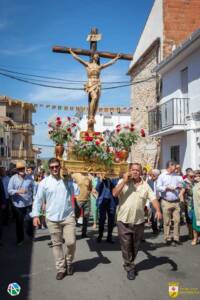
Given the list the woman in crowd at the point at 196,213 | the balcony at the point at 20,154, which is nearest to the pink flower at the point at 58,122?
the woman in crowd at the point at 196,213

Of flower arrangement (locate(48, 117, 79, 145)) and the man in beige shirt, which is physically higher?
flower arrangement (locate(48, 117, 79, 145))

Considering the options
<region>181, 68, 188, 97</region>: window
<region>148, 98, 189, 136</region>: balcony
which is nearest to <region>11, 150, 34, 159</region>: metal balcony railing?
<region>148, 98, 189, 136</region>: balcony

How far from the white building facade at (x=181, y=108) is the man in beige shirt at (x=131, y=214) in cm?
979

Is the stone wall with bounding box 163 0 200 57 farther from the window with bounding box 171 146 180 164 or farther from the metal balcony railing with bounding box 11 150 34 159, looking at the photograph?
the metal balcony railing with bounding box 11 150 34 159

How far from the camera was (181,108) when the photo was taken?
1634 cm

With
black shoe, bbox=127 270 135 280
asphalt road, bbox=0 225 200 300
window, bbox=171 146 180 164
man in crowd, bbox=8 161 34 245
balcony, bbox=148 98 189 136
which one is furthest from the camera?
window, bbox=171 146 180 164

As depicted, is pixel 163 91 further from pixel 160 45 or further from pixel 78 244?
pixel 78 244

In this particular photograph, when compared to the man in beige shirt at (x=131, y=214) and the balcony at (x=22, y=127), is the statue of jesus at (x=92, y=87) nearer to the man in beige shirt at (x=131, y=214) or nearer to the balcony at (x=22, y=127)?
the man in beige shirt at (x=131, y=214)

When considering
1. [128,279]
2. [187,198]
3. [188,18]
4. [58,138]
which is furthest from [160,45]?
[128,279]

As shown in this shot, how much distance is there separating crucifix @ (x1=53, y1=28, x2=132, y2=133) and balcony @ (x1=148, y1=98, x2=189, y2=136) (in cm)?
833

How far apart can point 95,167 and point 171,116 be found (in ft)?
35.2

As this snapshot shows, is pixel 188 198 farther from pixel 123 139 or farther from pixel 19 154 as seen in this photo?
pixel 19 154

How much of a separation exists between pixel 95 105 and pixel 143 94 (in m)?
15.0

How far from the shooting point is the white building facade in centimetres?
1514
